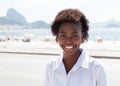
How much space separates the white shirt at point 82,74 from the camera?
228 centimetres

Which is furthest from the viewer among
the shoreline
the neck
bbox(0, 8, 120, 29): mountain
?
bbox(0, 8, 120, 29): mountain

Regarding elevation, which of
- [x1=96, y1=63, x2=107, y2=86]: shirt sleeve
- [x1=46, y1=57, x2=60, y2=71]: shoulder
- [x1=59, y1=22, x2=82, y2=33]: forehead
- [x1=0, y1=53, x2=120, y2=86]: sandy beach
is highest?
[x1=59, y1=22, x2=82, y2=33]: forehead

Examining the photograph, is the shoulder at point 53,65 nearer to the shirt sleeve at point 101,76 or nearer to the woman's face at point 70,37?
the woman's face at point 70,37

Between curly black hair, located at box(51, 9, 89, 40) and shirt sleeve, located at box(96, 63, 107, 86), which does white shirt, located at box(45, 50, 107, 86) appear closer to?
shirt sleeve, located at box(96, 63, 107, 86)

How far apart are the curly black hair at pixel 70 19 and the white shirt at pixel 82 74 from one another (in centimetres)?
23

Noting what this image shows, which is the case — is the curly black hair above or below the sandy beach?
above

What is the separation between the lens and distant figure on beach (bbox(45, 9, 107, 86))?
7.51ft

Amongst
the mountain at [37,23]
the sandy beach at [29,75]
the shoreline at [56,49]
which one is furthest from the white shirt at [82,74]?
the mountain at [37,23]

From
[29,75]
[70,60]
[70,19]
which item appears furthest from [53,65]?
[29,75]

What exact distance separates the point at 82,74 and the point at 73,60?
141 mm

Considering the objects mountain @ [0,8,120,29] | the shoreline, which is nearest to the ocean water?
the shoreline

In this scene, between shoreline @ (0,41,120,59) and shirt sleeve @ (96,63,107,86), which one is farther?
shoreline @ (0,41,120,59)

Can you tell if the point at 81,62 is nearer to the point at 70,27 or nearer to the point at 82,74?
the point at 82,74

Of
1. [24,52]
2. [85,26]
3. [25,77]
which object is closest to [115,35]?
[24,52]
